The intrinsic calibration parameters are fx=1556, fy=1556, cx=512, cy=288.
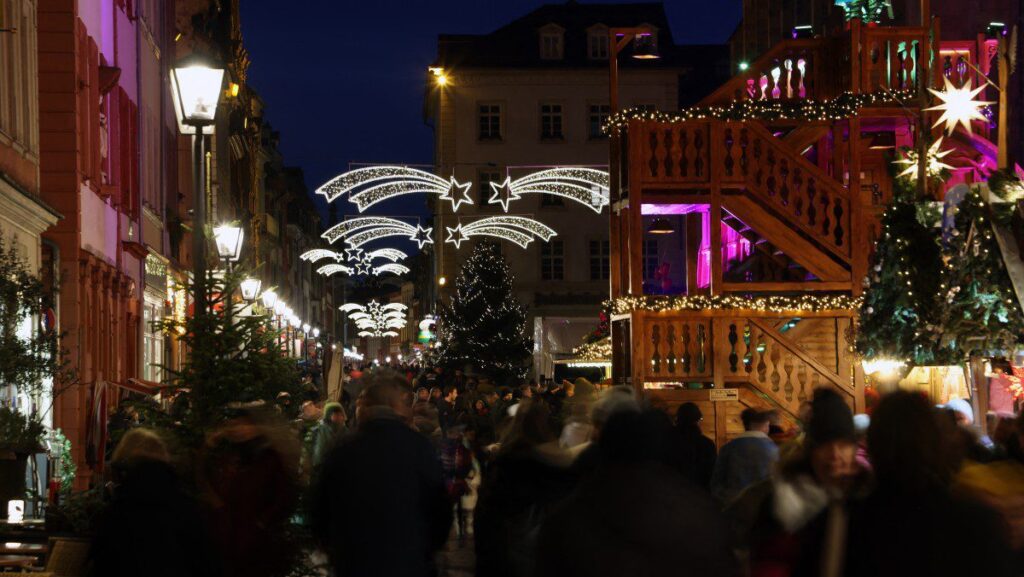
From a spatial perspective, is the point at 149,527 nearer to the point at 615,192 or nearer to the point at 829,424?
the point at 829,424

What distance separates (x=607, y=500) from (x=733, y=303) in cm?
1875

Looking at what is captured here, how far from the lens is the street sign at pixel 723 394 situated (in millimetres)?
23219

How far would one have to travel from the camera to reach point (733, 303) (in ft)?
77.0

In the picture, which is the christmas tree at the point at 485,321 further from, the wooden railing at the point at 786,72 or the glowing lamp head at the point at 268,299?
the wooden railing at the point at 786,72

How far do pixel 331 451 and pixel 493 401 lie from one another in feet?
59.1

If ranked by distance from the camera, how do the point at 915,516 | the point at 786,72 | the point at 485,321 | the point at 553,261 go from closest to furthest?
the point at 915,516
the point at 786,72
the point at 485,321
the point at 553,261

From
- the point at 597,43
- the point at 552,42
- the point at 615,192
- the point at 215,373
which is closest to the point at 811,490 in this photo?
the point at 215,373

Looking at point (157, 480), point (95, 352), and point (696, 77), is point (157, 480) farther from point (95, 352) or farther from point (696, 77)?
point (696, 77)

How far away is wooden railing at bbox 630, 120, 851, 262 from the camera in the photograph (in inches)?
938

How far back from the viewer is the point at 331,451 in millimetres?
7852

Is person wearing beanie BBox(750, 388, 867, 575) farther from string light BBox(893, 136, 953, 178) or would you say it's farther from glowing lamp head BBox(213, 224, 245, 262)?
glowing lamp head BBox(213, 224, 245, 262)

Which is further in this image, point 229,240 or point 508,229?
point 508,229

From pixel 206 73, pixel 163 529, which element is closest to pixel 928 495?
pixel 163 529

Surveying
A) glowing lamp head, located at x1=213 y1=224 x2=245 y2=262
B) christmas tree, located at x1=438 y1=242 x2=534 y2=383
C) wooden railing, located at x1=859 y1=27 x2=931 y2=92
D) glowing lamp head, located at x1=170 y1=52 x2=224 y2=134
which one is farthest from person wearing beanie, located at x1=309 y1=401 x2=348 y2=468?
christmas tree, located at x1=438 y1=242 x2=534 y2=383
